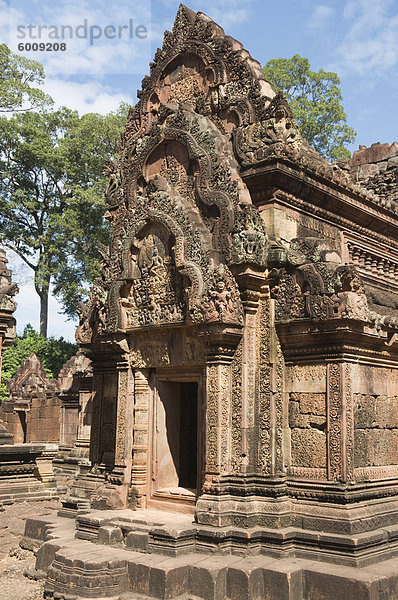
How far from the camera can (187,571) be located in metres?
7.16

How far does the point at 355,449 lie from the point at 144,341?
340 centimetres

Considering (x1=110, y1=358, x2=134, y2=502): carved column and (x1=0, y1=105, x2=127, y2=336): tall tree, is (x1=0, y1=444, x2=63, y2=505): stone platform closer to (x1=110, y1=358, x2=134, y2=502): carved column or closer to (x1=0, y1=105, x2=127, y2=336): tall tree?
(x1=110, y1=358, x2=134, y2=502): carved column

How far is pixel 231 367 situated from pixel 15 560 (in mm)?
4212

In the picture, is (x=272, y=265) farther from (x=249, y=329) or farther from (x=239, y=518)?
(x=239, y=518)

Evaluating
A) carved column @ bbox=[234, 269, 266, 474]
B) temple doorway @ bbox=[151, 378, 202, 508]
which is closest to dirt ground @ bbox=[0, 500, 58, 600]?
temple doorway @ bbox=[151, 378, 202, 508]

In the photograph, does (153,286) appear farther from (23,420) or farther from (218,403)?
(23,420)

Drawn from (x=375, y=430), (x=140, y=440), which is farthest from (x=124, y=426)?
(x=375, y=430)

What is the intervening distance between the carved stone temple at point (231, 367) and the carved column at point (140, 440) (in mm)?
20

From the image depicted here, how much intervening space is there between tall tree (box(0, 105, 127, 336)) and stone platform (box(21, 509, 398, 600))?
2243 centimetres

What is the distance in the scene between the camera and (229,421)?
26.6ft

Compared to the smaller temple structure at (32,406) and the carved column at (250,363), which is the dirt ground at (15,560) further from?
the smaller temple structure at (32,406)

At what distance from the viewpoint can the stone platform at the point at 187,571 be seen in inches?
268

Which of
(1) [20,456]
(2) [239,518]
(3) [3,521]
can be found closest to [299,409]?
(2) [239,518]

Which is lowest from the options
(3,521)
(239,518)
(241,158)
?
(3,521)
